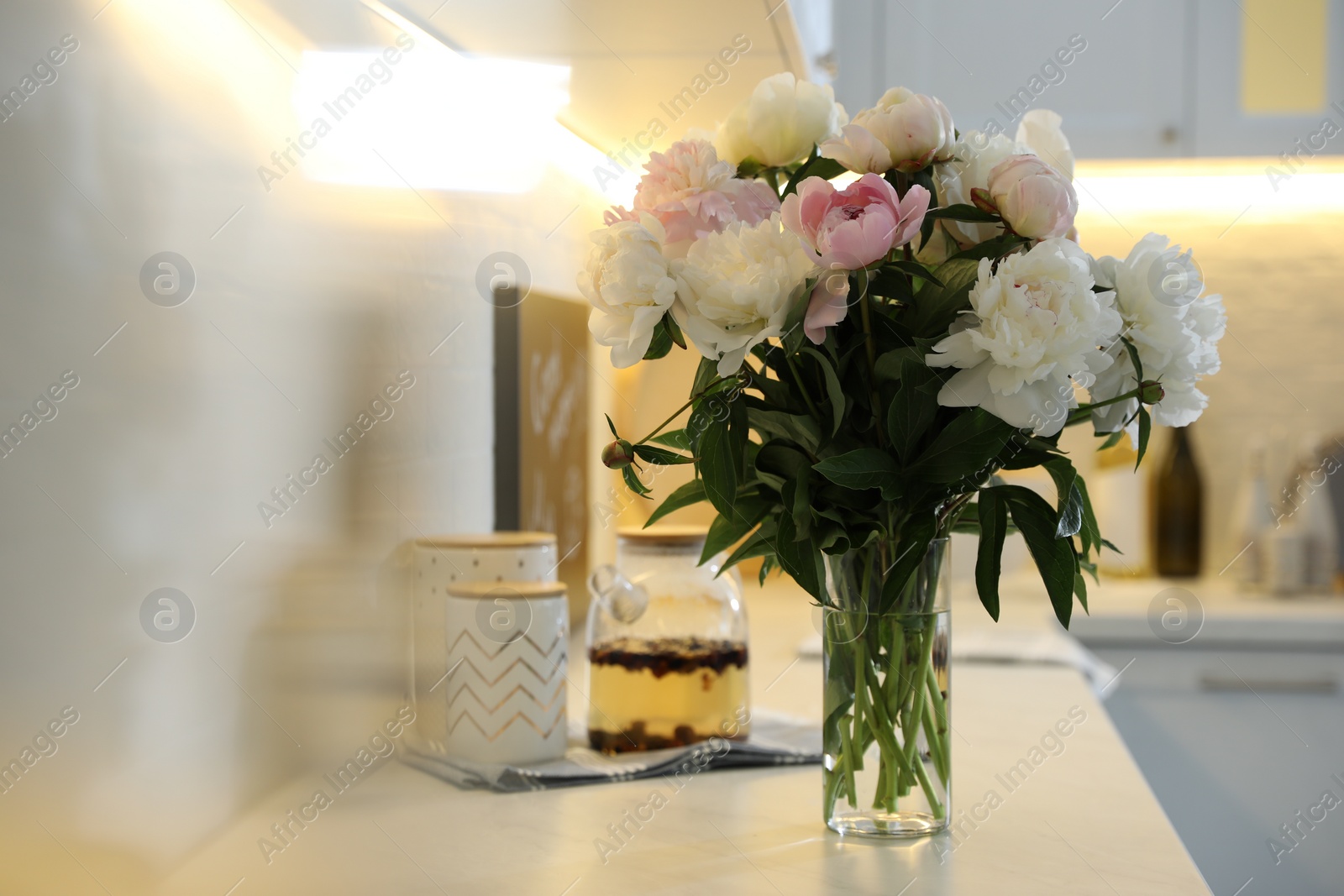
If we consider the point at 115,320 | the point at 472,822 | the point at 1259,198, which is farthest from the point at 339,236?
the point at 1259,198

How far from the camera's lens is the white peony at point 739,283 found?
0.65 m

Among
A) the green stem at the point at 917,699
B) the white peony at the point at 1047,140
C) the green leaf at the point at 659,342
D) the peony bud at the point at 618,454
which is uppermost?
the white peony at the point at 1047,140

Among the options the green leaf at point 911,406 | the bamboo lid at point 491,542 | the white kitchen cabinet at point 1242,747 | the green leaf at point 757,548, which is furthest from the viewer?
the white kitchen cabinet at point 1242,747

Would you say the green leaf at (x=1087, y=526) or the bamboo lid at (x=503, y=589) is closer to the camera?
the green leaf at (x=1087, y=526)

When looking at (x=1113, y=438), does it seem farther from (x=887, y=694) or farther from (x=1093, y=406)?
(x=887, y=694)

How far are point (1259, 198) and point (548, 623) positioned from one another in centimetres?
210

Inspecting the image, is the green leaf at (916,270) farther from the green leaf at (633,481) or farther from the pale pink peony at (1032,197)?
the green leaf at (633,481)

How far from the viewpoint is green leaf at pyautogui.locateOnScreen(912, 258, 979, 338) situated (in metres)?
0.69

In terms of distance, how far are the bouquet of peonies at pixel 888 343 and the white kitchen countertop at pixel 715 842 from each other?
0.06 metres

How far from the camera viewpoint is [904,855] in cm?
76

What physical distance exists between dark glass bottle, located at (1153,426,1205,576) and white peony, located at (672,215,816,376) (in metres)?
1.94

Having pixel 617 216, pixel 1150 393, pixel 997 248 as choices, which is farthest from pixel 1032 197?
pixel 617 216

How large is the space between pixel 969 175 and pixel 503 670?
0.51 m

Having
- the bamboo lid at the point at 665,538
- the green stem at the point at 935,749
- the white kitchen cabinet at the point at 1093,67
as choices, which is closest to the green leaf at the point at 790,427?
Answer: the green stem at the point at 935,749
